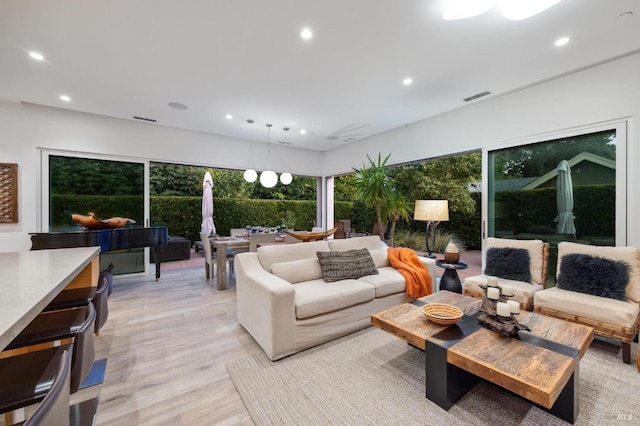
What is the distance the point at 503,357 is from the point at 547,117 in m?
→ 3.31

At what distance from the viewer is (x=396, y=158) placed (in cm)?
533

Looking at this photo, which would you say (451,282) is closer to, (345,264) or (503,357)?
(345,264)

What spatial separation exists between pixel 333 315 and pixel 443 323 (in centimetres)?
100

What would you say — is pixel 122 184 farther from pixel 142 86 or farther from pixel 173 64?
pixel 173 64

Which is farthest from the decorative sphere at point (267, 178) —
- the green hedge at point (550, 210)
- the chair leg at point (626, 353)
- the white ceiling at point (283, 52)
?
the chair leg at point (626, 353)

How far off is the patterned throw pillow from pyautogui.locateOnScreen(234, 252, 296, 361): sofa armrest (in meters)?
0.73

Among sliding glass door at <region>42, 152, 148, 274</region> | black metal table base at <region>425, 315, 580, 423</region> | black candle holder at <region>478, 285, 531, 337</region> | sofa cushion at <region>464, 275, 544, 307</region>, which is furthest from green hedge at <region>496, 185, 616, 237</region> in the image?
sliding glass door at <region>42, 152, 148, 274</region>

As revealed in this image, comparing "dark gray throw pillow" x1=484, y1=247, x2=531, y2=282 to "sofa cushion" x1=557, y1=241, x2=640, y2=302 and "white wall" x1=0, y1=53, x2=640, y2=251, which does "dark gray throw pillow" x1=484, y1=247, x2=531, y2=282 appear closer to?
"sofa cushion" x1=557, y1=241, x2=640, y2=302

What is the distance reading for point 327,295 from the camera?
2561 millimetres

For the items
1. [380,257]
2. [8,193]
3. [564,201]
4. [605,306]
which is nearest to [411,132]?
[564,201]

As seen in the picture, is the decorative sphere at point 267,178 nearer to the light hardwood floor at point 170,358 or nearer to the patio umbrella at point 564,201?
the light hardwood floor at point 170,358

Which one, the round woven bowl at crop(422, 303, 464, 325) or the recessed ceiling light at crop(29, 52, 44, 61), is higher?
the recessed ceiling light at crop(29, 52, 44, 61)

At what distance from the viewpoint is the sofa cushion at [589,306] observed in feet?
7.17

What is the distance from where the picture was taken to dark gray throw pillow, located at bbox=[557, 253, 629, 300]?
242 cm
